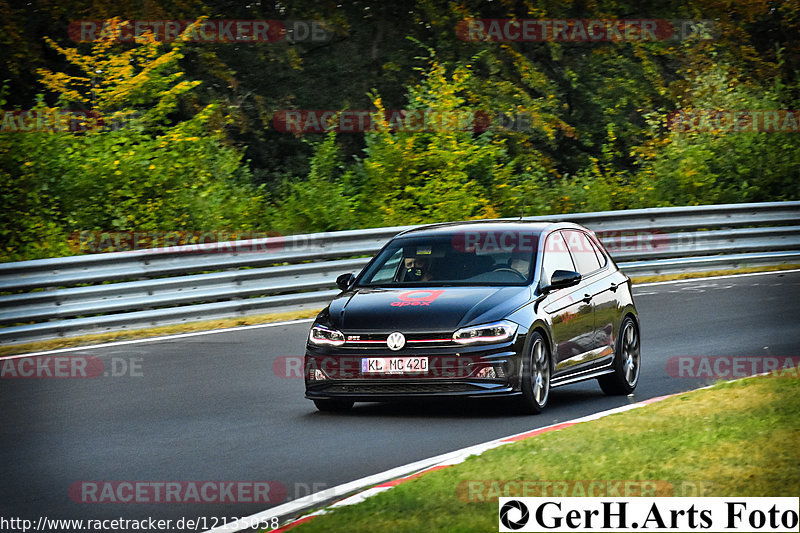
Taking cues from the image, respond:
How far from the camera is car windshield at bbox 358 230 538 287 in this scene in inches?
449

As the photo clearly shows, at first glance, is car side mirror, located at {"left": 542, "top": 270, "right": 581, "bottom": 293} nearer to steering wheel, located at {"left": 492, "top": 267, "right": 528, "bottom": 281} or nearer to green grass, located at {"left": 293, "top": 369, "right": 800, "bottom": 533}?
steering wheel, located at {"left": 492, "top": 267, "right": 528, "bottom": 281}

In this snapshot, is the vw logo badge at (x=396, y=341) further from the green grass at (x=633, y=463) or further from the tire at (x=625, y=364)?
the tire at (x=625, y=364)

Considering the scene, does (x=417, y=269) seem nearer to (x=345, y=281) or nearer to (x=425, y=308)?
(x=345, y=281)

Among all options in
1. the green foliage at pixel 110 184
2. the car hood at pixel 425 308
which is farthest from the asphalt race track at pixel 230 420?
the green foliage at pixel 110 184

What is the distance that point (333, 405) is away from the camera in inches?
446

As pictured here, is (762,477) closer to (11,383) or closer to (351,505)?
(351,505)

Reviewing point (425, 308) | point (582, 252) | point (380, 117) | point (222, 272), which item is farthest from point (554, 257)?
point (380, 117)

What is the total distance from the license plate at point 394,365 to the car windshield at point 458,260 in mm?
1033

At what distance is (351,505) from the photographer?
24.0 feet

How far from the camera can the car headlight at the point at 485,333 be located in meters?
10.5

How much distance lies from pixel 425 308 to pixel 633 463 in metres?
3.06

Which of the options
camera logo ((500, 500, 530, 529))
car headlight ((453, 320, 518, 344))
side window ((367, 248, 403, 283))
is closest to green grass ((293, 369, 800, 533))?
camera logo ((500, 500, 530, 529))

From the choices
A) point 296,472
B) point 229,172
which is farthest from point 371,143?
point 296,472

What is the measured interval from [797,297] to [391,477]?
1143 centimetres
